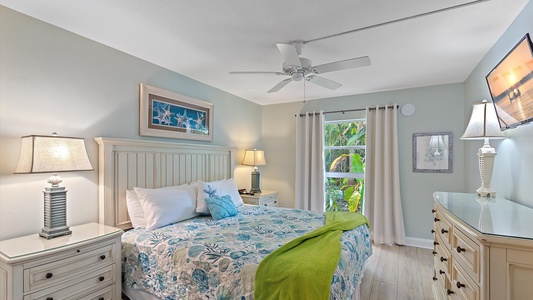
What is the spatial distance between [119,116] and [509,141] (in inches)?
145

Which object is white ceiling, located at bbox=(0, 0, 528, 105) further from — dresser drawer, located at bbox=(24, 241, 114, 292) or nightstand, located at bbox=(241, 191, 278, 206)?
nightstand, located at bbox=(241, 191, 278, 206)

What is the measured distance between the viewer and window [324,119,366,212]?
4371 mm

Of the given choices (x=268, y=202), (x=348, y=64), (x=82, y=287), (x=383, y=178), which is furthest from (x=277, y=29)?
(x=383, y=178)

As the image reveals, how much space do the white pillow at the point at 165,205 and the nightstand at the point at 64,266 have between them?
14.2 inches

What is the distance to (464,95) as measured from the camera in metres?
3.53

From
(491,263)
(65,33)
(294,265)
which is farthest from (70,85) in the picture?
(491,263)

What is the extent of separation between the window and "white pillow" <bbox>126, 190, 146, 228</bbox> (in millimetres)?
3226

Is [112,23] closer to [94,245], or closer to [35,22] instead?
[35,22]

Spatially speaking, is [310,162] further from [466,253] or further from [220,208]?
[466,253]

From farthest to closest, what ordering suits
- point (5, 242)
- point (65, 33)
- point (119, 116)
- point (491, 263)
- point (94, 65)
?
point (119, 116)
point (94, 65)
point (65, 33)
point (5, 242)
point (491, 263)

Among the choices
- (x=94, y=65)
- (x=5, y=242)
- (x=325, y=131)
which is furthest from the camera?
(x=325, y=131)

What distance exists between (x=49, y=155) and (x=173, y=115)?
1.49 meters

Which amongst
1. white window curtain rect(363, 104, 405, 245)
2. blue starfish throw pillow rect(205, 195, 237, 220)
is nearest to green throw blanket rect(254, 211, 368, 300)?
blue starfish throw pillow rect(205, 195, 237, 220)

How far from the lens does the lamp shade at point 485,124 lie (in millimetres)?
2130
